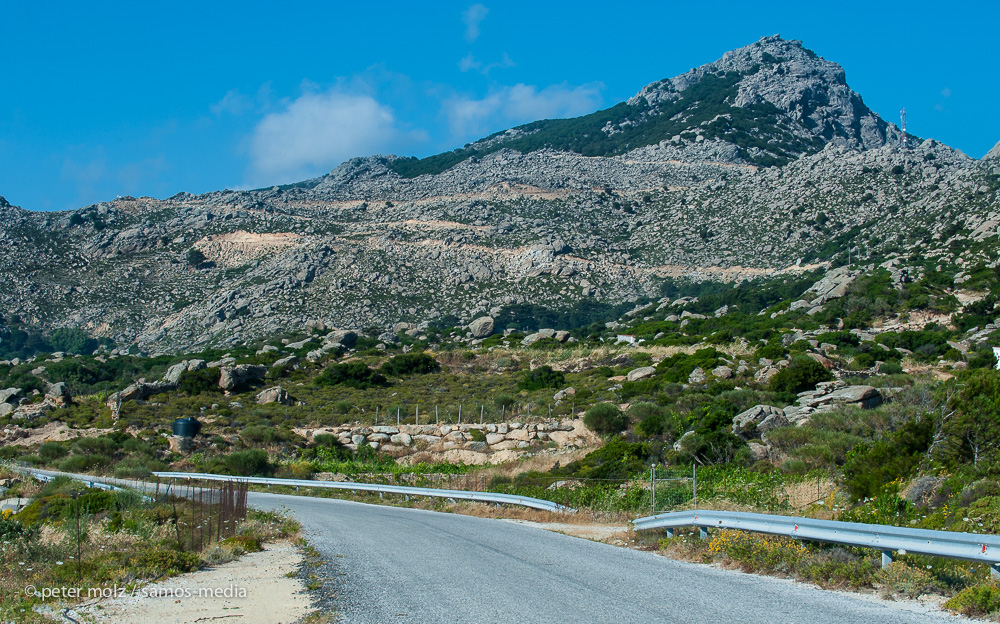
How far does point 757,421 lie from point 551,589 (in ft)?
61.3

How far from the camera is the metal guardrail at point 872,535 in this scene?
6641mm

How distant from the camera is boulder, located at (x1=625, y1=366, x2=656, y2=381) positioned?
40125mm

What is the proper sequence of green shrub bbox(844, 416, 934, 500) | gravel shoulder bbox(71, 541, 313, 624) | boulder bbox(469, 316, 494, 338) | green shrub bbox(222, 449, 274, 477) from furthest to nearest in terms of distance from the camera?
1. boulder bbox(469, 316, 494, 338)
2. green shrub bbox(222, 449, 274, 477)
3. green shrub bbox(844, 416, 934, 500)
4. gravel shoulder bbox(71, 541, 313, 624)

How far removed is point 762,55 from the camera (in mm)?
177000

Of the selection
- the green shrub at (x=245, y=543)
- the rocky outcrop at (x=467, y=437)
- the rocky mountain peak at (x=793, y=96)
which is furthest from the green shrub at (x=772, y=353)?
the rocky mountain peak at (x=793, y=96)

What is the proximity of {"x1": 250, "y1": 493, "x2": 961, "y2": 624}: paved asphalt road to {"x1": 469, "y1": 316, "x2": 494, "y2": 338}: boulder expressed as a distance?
181 feet

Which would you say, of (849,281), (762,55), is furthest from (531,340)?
(762,55)

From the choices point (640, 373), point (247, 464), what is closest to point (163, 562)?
point (247, 464)

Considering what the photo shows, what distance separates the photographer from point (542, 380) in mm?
43156

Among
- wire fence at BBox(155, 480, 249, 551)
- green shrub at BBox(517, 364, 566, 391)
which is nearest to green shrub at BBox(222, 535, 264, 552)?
wire fence at BBox(155, 480, 249, 551)

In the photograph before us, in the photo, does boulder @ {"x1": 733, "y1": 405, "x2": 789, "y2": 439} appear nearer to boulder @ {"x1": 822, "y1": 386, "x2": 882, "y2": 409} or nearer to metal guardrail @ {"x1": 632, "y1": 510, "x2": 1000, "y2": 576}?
boulder @ {"x1": 822, "y1": 386, "x2": 882, "y2": 409}

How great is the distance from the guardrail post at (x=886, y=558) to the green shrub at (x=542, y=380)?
34218 mm

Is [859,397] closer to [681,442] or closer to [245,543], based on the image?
[681,442]

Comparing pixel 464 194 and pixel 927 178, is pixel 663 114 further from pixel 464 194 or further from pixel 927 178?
pixel 927 178
